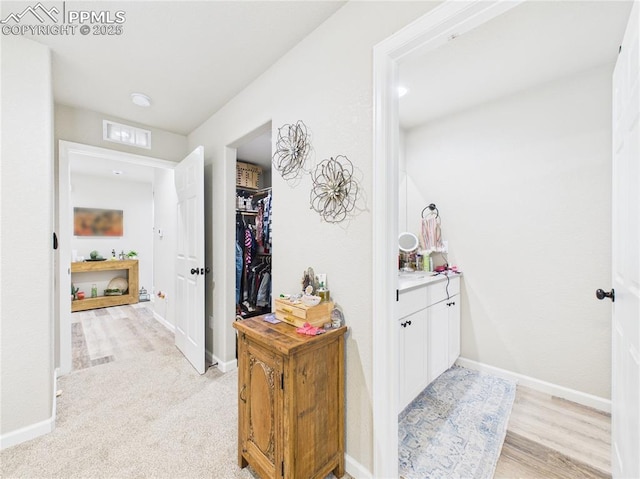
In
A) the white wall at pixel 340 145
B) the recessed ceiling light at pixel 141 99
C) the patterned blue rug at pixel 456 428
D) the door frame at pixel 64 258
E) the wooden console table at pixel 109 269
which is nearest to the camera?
the white wall at pixel 340 145

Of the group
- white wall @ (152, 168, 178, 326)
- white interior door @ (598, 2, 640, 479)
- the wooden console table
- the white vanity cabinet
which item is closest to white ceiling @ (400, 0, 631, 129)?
white interior door @ (598, 2, 640, 479)

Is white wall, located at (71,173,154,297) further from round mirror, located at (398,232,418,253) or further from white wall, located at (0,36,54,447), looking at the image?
round mirror, located at (398,232,418,253)

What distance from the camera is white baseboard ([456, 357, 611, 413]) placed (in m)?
2.00

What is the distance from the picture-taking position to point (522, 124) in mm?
2350

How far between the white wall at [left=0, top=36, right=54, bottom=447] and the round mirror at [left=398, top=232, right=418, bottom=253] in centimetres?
285

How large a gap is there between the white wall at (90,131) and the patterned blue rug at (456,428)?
3524 mm

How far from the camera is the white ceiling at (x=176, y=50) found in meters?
1.55

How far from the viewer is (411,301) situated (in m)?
1.89

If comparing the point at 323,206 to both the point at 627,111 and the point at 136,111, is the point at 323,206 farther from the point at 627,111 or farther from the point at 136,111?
the point at 136,111

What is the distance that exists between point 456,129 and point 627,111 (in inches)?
69.0

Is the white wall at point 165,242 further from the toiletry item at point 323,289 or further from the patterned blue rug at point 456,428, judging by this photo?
the patterned blue rug at point 456,428

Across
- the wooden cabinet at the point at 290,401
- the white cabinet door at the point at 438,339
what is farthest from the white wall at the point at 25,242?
the white cabinet door at the point at 438,339

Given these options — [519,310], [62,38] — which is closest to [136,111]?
[62,38]

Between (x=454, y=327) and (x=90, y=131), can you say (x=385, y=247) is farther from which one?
(x=90, y=131)
